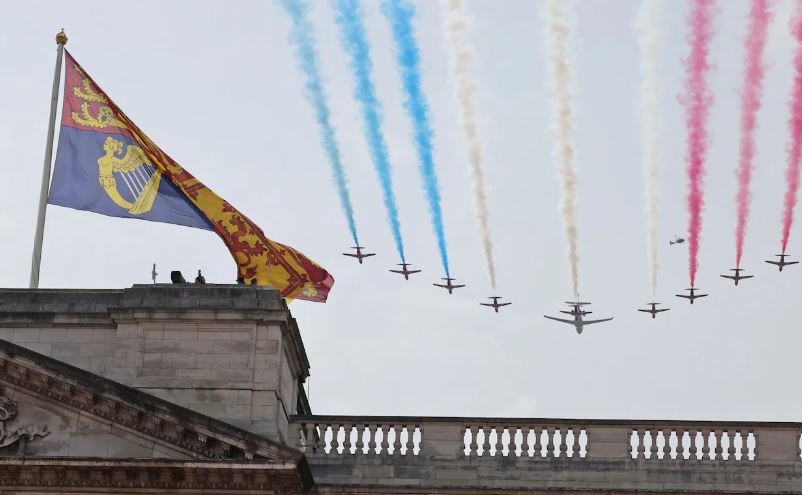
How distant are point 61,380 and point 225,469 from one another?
4306mm

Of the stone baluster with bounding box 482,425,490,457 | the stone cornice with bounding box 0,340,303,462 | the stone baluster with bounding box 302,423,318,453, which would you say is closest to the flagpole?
the stone cornice with bounding box 0,340,303,462

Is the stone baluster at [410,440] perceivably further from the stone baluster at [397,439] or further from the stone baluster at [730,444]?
the stone baluster at [730,444]

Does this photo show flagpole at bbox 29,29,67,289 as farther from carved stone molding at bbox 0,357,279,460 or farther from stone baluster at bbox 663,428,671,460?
stone baluster at bbox 663,428,671,460

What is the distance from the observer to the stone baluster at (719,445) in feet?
161

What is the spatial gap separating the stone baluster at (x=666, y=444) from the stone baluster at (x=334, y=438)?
757 centimetres

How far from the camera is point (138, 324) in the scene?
1975 inches

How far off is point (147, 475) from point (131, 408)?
158cm

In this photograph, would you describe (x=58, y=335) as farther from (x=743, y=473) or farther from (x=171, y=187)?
(x=743, y=473)

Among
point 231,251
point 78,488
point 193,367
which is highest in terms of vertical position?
point 231,251

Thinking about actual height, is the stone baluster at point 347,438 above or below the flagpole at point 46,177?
below

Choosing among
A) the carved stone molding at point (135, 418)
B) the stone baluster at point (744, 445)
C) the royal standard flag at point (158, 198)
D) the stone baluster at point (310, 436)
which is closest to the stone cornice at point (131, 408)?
the carved stone molding at point (135, 418)

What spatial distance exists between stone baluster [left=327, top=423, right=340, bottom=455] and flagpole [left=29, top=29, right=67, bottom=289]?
833cm

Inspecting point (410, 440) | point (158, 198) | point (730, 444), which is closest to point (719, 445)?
point (730, 444)

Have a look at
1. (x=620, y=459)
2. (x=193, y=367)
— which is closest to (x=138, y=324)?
(x=193, y=367)
